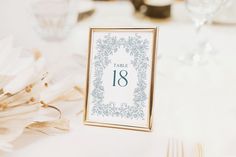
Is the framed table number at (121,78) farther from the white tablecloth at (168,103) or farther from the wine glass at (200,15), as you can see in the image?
the wine glass at (200,15)

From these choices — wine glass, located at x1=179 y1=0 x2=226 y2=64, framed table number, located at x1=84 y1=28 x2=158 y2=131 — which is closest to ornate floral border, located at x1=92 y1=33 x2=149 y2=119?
framed table number, located at x1=84 y1=28 x2=158 y2=131

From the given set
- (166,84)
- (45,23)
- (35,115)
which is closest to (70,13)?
(45,23)

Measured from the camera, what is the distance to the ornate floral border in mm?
535

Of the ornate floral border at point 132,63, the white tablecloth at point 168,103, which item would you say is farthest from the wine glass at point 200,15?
the ornate floral border at point 132,63

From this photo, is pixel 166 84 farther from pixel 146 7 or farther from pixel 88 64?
pixel 146 7

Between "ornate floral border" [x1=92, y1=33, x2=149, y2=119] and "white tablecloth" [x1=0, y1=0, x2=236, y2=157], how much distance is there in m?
0.03

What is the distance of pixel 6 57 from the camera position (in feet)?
1.91

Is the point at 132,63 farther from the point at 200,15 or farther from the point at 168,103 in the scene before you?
the point at 200,15

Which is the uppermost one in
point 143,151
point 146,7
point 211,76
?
point 146,7

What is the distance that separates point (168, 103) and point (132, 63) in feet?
0.53

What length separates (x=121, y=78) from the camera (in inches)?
21.4

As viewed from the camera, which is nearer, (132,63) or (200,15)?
(132,63)

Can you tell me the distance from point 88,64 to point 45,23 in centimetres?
37

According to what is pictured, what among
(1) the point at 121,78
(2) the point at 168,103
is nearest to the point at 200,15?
(2) the point at 168,103
